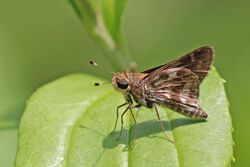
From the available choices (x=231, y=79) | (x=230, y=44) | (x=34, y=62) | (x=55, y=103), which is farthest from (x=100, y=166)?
(x=34, y=62)

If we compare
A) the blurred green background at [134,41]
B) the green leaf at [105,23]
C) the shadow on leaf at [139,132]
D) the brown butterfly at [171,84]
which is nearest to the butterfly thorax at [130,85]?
the brown butterfly at [171,84]

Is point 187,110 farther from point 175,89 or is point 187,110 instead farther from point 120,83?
point 120,83

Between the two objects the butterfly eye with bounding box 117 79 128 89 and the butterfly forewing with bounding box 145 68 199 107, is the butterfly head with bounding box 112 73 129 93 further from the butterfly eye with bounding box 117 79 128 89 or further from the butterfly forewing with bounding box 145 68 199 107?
the butterfly forewing with bounding box 145 68 199 107

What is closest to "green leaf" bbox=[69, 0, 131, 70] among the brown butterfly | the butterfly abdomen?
the brown butterfly

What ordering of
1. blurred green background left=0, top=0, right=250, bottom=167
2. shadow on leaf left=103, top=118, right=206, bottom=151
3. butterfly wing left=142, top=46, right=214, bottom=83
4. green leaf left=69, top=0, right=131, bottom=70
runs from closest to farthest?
shadow on leaf left=103, top=118, right=206, bottom=151
butterfly wing left=142, top=46, right=214, bottom=83
green leaf left=69, top=0, right=131, bottom=70
blurred green background left=0, top=0, right=250, bottom=167

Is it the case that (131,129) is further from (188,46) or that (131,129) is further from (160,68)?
(188,46)

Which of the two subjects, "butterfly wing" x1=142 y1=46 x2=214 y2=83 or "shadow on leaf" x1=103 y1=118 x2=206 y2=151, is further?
"butterfly wing" x1=142 y1=46 x2=214 y2=83

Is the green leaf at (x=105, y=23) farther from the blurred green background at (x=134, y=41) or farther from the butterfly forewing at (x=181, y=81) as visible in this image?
the blurred green background at (x=134, y=41)
